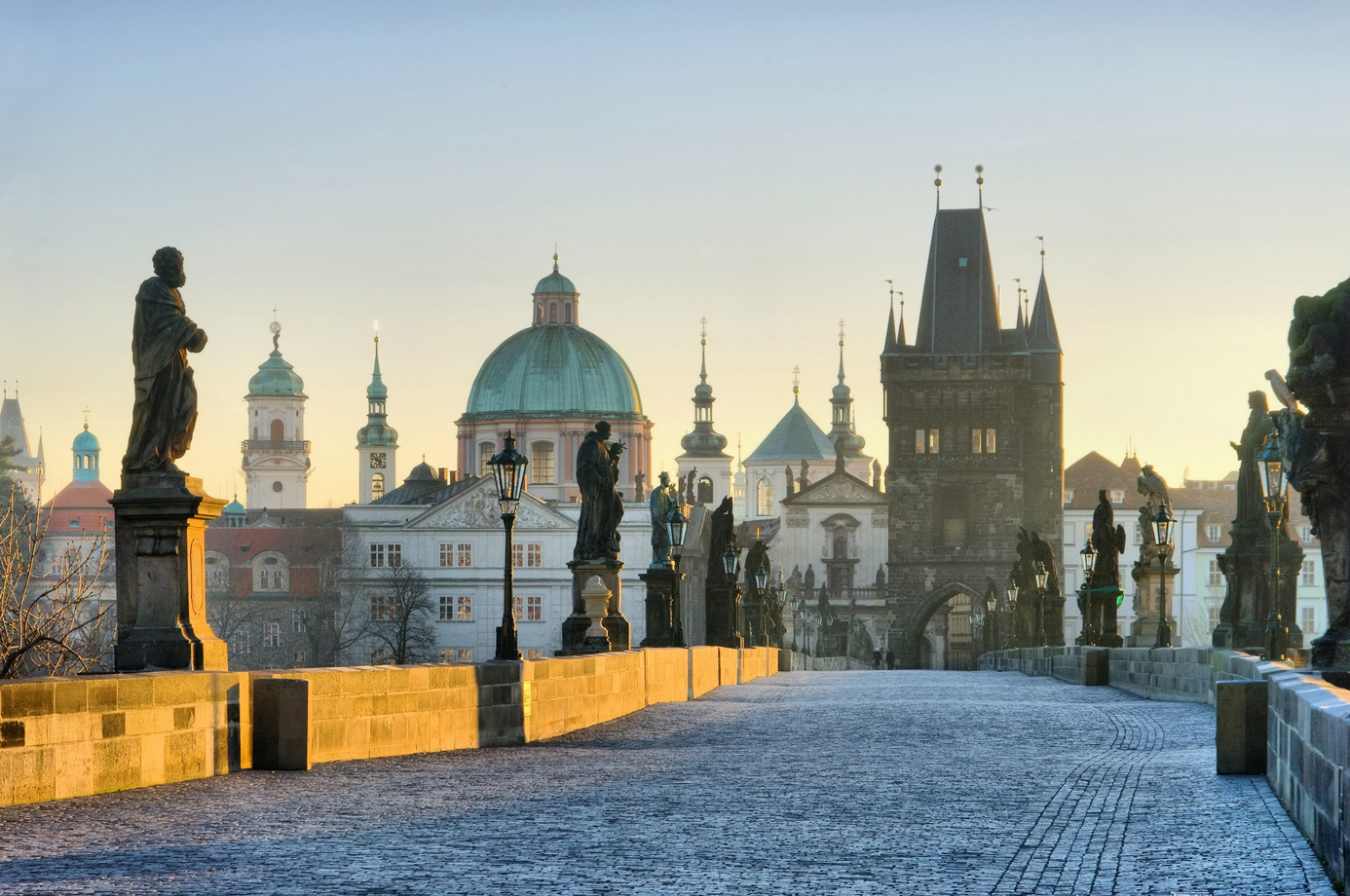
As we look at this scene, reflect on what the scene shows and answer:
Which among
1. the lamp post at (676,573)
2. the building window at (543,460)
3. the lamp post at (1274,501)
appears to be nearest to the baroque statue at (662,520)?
the lamp post at (676,573)

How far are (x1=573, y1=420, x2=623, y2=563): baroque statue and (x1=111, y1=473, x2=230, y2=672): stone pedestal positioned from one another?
11662 millimetres

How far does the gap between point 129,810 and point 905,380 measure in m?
102

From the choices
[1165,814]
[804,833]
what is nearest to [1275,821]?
[1165,814]

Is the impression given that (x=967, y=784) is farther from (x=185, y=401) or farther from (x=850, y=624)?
(x=850, y=624)

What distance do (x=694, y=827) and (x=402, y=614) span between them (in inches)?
3898

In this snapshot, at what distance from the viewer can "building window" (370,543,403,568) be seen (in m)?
114

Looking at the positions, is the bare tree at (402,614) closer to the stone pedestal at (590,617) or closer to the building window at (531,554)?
the building window at (531,554)

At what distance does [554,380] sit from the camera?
137 meters

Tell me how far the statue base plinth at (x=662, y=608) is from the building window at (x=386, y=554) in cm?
8373

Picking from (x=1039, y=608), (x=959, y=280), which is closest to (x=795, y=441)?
(x=959, y=280)

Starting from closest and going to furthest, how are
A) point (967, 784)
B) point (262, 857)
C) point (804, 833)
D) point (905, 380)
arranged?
point (262, 857), point (804, 833), point (967, 784), point (905, 380)

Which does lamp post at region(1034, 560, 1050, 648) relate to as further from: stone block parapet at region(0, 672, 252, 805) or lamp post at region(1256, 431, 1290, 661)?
stone block parapet at region(0, 672, 252, 805)

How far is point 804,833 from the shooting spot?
1010cm

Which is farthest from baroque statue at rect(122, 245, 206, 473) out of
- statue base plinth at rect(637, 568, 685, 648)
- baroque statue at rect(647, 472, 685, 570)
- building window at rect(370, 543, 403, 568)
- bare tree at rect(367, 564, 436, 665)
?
building window at rect(370, 543, 403, 568)
